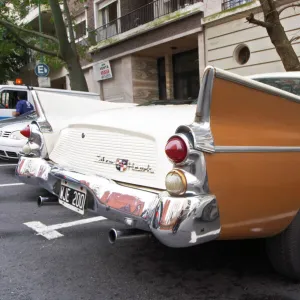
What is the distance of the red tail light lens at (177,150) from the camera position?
2.23 metres

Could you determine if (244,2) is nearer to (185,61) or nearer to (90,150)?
(185,61)

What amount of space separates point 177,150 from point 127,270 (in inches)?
46.5

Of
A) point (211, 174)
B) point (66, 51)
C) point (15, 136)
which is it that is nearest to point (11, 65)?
point (66, 51)

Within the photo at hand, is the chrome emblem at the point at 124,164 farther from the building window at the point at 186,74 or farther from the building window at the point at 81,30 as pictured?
the building window at the point at 81,30

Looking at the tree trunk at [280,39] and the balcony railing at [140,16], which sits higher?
the balcony railing at [140,16]

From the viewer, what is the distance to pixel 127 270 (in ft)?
9.68

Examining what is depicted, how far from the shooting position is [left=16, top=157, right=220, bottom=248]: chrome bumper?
214 centimetres

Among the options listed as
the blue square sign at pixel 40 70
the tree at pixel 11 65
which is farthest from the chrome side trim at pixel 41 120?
the tree at pixel 11 65

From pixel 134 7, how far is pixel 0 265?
15.7m

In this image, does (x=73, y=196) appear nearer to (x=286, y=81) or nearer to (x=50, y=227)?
(x=50, y=227)

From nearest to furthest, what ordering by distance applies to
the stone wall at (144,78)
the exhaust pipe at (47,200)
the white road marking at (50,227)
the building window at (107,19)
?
the exhaust pipe at (47,200)
the white road marking at (50,227)
the stone wall at (144,78)
the building window at (107,19)

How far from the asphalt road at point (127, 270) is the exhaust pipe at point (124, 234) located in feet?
1.28

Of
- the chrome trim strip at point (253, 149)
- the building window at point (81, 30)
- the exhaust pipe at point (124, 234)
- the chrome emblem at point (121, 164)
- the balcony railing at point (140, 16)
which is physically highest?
the building window at point (81, 30)

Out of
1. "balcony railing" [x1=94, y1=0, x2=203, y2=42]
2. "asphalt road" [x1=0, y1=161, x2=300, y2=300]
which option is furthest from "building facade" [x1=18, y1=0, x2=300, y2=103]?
"asphalt road" [x1=0, y1=161, x2=300, y2=300]
